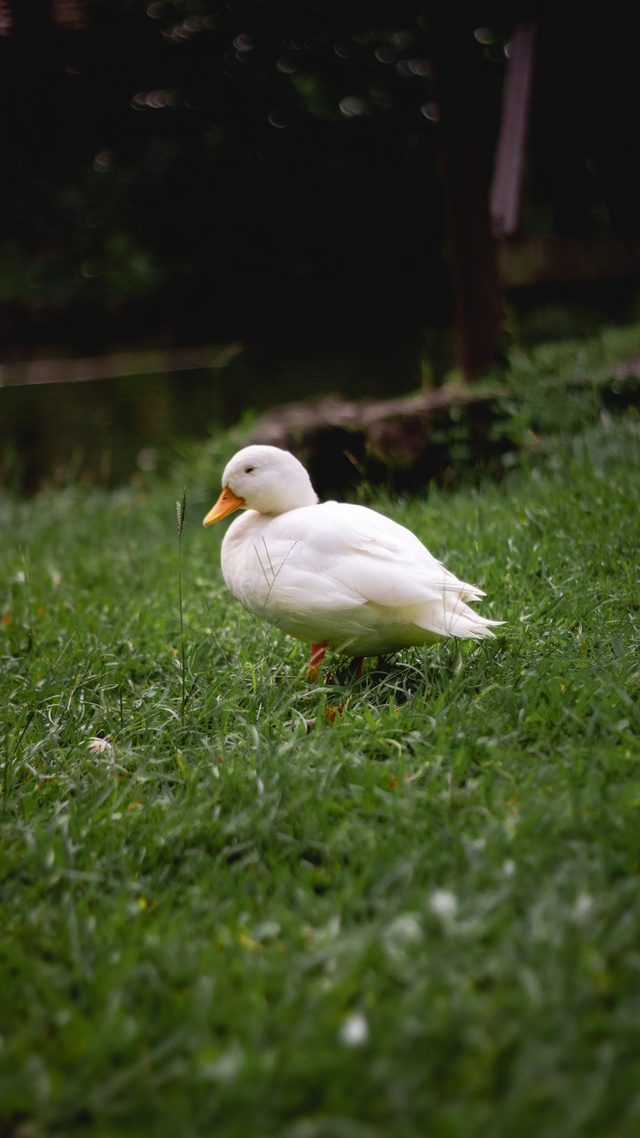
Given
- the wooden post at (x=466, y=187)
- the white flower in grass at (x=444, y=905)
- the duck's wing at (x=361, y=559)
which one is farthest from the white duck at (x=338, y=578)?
the wooden post at (x=466, y=187)

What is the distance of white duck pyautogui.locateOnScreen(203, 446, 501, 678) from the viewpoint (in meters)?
2.27

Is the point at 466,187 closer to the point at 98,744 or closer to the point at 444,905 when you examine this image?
the point at 98,744

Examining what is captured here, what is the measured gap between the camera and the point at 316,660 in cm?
254

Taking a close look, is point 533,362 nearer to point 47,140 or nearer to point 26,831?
point 26,831

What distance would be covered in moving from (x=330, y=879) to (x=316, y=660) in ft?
2.98

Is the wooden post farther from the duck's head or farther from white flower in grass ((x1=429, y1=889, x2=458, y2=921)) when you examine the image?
white flower in grass ((x1=429, y1=889, x2=458, y2=921))

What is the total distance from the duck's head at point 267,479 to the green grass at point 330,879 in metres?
0.43

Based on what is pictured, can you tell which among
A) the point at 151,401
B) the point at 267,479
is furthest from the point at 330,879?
the point at 151,401

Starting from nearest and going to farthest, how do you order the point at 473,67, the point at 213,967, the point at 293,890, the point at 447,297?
the point at 213,967
the point at 293,890
the point at 473,67
the point at 447,297

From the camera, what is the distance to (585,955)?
1.36 metres

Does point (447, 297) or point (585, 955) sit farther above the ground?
point (585, 955)

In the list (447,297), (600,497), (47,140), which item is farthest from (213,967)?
(47,140)

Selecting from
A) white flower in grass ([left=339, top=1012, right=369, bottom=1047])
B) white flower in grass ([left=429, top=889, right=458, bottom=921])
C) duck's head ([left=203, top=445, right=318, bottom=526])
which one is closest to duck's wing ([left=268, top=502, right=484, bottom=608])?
duck's head ([left=203, top=445, right=318, bottom=526])

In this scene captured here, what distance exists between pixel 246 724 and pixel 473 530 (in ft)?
5.06
